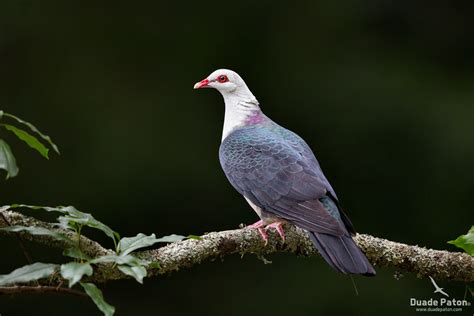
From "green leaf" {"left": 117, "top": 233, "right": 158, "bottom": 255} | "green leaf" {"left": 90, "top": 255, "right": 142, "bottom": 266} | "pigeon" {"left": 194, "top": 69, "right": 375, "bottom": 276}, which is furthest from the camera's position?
"pigeon" {"left": 194, "top": 69, "right": 375, "bottom": 276}

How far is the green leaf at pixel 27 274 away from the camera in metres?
1.50

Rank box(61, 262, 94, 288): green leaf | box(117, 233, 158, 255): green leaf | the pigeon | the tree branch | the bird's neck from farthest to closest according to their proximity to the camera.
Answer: the bird's neck → the pigeon → the tree branch → box(117, 233, 158, 255): green leaf → box(61, 262, 94, 288): green leaf

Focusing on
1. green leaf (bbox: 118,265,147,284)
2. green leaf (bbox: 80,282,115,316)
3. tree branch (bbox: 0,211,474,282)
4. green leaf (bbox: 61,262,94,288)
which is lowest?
tree branch (bbox: 0,211,474,282)

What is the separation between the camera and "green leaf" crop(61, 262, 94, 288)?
1.48 metres

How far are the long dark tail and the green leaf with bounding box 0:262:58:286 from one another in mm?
1121

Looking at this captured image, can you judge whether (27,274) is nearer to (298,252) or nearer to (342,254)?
(342,254)

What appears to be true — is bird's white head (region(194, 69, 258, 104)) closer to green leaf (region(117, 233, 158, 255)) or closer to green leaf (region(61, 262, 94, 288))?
green leaf (region(117, 233, 158, 255))

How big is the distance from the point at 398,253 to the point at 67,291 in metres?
1.43

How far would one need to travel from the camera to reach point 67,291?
162 centimetres

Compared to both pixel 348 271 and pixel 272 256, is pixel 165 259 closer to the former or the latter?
pixel 348 271

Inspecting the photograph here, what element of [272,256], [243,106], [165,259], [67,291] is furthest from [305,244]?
[272,256]

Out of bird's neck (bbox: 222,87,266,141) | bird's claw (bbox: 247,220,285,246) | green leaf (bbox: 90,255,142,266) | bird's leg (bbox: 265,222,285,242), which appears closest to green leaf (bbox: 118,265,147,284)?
green leaf (bbox: 90,255,142,266)

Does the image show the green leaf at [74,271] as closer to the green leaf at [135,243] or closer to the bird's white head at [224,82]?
the green leaf at [135,243]

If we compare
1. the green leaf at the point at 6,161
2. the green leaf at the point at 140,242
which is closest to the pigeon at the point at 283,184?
the green leaf at the point at 140,242
